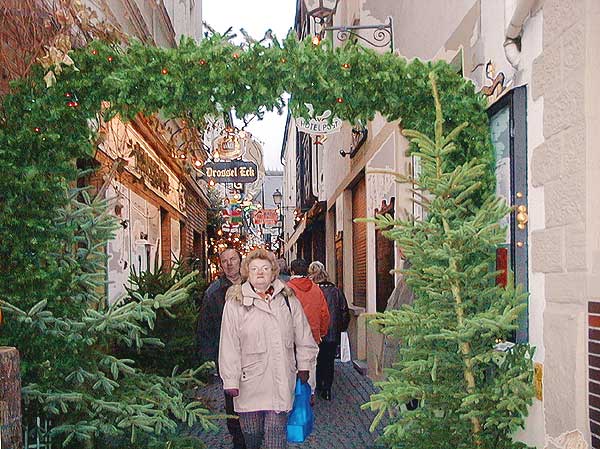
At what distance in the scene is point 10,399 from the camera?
3807 mm

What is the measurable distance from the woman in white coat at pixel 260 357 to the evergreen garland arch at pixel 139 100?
1.18 metres

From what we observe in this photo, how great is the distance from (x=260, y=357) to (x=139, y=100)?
201 cm

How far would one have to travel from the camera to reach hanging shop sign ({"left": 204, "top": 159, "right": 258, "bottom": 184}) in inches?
627

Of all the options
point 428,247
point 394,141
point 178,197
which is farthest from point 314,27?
A: point 428,247

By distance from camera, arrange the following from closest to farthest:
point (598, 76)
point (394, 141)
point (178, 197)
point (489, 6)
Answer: point (598, 76)
point (489, 6)
point (394, 141)
point (178, 197)

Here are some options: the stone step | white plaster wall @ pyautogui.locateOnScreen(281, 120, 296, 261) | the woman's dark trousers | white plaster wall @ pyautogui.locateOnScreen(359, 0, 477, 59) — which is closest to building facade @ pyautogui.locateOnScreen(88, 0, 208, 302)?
the woman's dark trousers

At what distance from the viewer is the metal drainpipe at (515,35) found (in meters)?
4.23

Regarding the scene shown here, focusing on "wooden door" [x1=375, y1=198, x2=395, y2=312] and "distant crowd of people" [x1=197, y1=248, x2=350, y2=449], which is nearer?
"distant crowd of people" [x1=197, y1=248, x2=350, y2=449]

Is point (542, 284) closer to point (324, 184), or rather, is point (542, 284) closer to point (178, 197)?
point (178, 197)

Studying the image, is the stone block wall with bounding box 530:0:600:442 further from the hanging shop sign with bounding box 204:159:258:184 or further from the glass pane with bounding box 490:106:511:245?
the hanging shop sign with bounding box 204:159:258:184

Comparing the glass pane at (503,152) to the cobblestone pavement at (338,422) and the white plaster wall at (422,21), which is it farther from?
the cobblestone pavement at (338,422)

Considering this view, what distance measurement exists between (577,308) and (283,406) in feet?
7.80

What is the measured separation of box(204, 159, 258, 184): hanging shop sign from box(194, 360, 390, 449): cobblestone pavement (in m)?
6.73

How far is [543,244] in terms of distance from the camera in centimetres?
404
